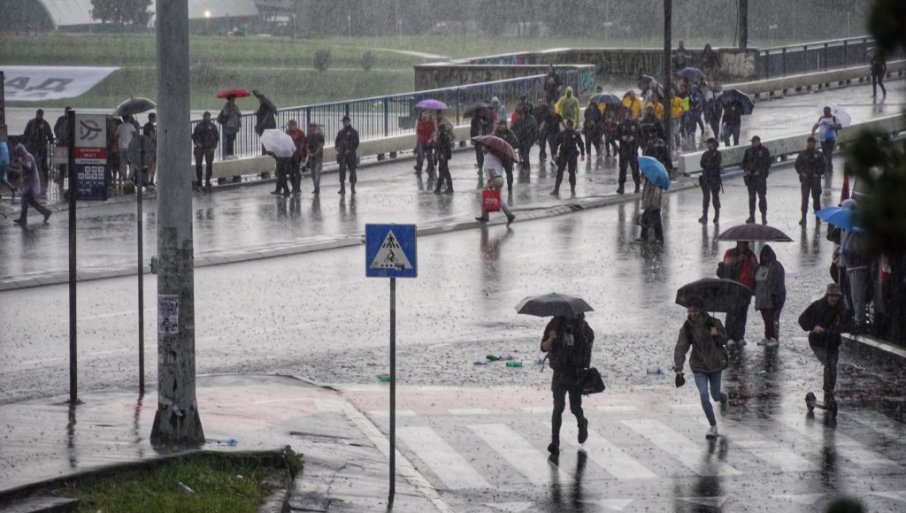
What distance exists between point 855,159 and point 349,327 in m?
16.4

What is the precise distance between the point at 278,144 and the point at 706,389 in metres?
20.2

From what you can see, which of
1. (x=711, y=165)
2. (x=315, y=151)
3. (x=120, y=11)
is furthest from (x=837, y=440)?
(x=120, y=11)

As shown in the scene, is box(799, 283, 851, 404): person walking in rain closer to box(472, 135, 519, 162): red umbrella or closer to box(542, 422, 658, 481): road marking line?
box(542, 422, 658, 481): road marking line

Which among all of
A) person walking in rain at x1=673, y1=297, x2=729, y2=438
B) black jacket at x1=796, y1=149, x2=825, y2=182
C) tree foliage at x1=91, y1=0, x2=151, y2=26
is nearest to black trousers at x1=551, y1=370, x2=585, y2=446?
person walking in rain at x1=673, y1=297, x2=729, y2=438

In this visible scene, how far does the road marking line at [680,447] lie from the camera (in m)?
14.1

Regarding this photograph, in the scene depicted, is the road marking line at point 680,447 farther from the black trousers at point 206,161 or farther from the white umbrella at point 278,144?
the black trousers at point 206,161

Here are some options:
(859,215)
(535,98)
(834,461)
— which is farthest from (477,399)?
(535,98)

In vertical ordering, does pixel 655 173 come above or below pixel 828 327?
above

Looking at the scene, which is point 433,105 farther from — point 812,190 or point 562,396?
point 562,396

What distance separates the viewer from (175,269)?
43.6 feet

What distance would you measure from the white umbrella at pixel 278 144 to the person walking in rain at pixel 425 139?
4.00 meters

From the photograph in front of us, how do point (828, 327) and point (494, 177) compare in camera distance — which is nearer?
point (828, 327)

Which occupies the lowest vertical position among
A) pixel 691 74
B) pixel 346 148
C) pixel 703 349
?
pixel 703 349

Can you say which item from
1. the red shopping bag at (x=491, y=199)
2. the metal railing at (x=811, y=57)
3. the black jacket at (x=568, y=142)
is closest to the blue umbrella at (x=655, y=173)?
the red shopping bag at (x=491, y=199)
